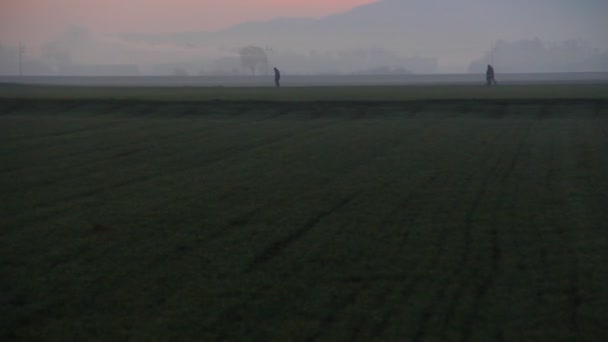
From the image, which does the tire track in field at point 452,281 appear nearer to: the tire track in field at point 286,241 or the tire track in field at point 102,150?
the tire track in field at point 286,241

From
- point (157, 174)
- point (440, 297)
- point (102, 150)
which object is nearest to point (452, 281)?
point (440, 297)

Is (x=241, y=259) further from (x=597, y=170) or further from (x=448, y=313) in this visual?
(x=597, y=170)

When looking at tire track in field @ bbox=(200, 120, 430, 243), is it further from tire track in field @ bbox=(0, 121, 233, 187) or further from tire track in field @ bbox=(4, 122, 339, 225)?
tire track in field @ bbox=(0, 121, 233, 187)

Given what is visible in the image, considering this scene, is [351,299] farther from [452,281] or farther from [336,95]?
[336,95]

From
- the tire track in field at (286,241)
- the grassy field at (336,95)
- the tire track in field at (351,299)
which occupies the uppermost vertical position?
the grassy field at (336,95)

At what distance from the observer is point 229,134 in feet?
59.9

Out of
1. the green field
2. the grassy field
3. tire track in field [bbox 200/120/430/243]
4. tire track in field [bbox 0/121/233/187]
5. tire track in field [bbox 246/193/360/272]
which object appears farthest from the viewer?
the grassy field

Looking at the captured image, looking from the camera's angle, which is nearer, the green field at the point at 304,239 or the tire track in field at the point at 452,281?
the tire track in field at the point at 452,281

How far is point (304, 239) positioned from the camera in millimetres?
8250

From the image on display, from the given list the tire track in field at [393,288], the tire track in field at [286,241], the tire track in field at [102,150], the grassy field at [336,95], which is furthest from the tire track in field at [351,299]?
the grassy field at [336,95]

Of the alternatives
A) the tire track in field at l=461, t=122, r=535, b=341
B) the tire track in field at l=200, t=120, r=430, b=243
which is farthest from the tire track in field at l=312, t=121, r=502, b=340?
the tire track in field at l=200, t=120, r=430, b=243

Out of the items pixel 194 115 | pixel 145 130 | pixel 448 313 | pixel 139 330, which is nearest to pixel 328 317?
pixel 448 313

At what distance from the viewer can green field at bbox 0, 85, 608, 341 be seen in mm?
6009

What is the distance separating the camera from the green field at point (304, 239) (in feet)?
19.7
